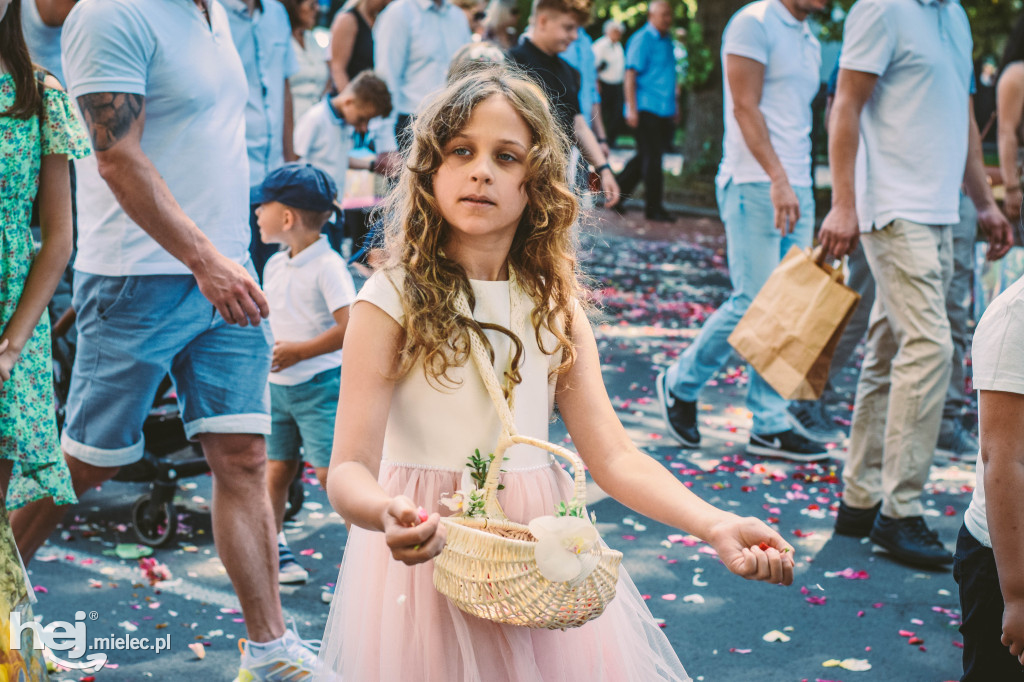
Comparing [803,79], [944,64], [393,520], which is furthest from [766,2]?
[393,520]

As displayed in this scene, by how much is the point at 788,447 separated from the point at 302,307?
2859mm

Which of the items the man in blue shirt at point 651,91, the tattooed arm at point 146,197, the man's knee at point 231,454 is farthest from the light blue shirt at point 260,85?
the man in blue shirt at point 651,91

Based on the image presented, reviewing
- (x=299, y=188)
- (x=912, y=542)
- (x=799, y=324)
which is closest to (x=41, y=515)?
(x=299, y=188)

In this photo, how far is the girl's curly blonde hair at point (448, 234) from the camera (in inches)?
90.8

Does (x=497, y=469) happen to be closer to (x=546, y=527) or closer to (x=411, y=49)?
(x=546, y=527)

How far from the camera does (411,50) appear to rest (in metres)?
7.51

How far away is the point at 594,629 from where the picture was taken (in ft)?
7.67

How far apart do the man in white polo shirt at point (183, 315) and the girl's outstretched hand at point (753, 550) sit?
1614mm

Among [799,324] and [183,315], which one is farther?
[799,324]

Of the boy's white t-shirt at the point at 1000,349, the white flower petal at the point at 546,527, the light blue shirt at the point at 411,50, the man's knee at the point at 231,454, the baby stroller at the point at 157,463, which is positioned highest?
Answer: the light blue shirt at the point at 411,50

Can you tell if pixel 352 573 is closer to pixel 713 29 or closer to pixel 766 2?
pixel 766 2

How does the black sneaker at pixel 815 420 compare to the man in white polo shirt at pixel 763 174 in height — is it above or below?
below

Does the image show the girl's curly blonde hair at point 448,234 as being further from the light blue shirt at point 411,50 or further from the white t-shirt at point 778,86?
the light blue shirt at point 411,50

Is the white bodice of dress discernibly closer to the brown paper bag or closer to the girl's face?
the girl's face
